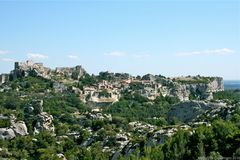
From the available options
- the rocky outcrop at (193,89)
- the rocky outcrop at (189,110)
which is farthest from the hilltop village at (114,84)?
the rocky outcrop at (189,110)

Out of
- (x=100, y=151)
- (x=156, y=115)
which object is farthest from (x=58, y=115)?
(x=100, y=151)

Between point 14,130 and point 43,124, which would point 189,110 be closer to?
point 43,124

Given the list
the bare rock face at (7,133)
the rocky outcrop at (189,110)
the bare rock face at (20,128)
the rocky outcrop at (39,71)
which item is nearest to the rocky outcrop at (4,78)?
the rocky outcrop at (39,71)

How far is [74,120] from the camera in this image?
85.2m

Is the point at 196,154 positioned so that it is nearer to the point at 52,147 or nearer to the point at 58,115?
the point at 52,147

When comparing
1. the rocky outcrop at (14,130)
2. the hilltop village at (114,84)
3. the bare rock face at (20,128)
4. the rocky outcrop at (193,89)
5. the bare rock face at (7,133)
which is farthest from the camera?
the rocky outcrop at (193,89)

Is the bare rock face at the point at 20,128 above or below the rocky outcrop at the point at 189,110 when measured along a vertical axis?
below

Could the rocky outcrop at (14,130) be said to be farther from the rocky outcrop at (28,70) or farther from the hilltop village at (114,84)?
the rocky outcrop at (28,70)

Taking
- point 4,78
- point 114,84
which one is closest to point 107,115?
point 114,84

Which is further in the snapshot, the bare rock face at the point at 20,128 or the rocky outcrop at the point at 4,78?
the rocky outcrop at the point at 4,78

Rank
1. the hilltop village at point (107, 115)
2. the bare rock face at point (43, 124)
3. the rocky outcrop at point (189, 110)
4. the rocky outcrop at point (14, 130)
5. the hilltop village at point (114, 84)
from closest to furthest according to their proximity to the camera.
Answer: the hilltop village at point (107, 115) < the rocky outcrop at point (14, 130) < the bare rock face at point (43, 124) < the rocky outcrop at point (189, 110) < the hilltop village at point (114, 84)

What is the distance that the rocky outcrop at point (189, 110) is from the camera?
85387 millimetres

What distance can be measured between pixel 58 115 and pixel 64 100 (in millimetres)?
17113

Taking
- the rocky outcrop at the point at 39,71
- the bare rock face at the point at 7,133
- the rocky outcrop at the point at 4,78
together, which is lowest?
the bare rock face at the point at 7,133
